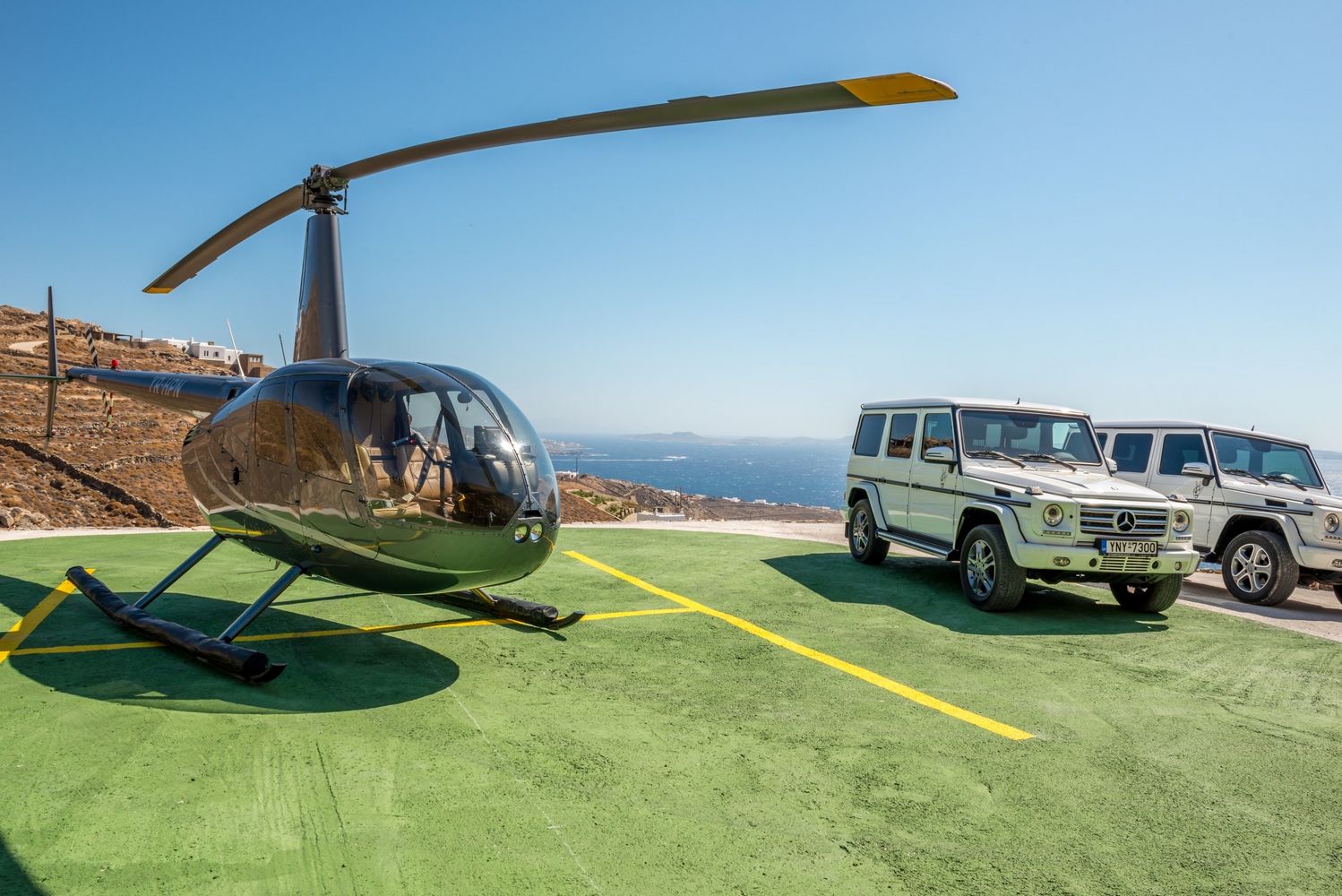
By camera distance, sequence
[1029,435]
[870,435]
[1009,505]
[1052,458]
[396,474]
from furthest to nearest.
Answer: [870,435] → [1029,435] → [1052,458] → [1009,505] → [396,474]

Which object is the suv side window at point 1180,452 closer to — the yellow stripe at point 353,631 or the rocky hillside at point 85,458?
the yellow stripe at point 353,631

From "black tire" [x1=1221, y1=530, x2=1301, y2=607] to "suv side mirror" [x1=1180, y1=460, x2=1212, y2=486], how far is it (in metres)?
0.71

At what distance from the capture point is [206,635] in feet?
17.0

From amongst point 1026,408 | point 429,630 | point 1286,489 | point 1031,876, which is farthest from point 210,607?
point 1286,489

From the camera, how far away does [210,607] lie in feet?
21.0

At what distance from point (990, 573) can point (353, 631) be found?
5.67 m

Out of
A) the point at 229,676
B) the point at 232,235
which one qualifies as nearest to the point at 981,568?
the point at 229,676

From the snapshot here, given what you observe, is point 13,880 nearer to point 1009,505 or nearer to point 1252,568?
point 1009,505

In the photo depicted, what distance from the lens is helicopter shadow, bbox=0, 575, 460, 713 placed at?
168 inches

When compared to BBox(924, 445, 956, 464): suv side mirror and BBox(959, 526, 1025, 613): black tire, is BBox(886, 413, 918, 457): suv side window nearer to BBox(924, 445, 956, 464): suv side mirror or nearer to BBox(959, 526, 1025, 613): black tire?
BBox(924, 445, 956, 464): suv side mirror

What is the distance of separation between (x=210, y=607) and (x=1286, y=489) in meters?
11.1

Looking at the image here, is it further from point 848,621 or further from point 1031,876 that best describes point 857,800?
point 848,621

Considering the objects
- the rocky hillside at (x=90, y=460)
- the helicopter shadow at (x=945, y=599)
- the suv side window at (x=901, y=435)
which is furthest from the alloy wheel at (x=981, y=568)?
the rocky hillside at (x=90, y=460)

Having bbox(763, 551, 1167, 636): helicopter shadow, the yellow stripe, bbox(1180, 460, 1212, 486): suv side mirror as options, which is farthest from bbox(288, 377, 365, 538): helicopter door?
bbox(1180, 460, 1212, 486): suv side mirror
